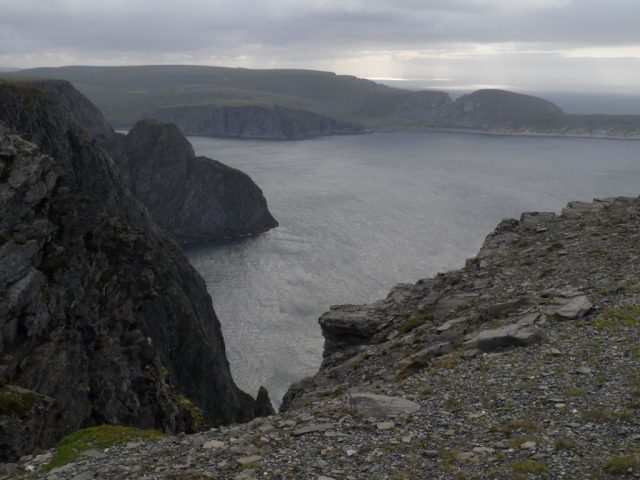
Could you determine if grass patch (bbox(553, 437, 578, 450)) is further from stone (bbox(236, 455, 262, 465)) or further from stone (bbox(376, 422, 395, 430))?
stone (bbox(236, 455, 262, 465))

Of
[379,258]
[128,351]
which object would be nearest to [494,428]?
[128,351]

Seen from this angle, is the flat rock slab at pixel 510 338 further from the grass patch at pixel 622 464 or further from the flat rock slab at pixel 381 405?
the grass patch at pixel 622 464

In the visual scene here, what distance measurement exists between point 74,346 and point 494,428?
2862cm

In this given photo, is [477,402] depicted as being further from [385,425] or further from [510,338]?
[510,338]

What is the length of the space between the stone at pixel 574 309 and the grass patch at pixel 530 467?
10726mm

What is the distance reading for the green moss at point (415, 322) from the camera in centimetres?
3061

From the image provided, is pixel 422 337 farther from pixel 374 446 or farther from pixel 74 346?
pixel 74 346

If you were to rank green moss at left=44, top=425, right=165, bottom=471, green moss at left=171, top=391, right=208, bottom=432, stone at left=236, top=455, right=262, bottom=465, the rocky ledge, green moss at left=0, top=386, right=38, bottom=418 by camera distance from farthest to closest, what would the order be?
green moss at left=171, top=391, right=208, bottom=432, green moss at left=0, top=386, right=38, bottom=418, green moss at left=44, top=425, right=165, bottom=471, stone at left=236, top=455, right=262, bottom=465, the rocky ledge

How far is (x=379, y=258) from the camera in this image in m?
131

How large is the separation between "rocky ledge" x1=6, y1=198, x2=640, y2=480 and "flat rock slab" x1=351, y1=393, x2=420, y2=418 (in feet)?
0.21

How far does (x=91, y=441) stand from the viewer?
70.3ft

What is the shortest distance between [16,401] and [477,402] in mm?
21497

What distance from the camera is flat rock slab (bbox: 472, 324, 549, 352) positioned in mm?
22906

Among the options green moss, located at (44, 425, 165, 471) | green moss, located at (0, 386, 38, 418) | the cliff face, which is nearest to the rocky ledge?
green moss, located at (44, 425, 165, 471)
